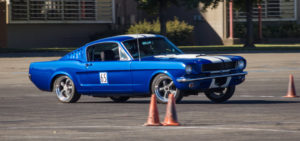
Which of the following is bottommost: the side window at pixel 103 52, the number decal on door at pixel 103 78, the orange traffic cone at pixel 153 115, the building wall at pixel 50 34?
the orange traffic cone at pixel 153 115

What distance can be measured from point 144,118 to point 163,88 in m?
2.29

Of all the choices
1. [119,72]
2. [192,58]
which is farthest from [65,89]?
[192,58]

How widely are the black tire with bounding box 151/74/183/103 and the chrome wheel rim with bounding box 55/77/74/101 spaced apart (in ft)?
7.65

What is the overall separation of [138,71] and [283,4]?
128 ft

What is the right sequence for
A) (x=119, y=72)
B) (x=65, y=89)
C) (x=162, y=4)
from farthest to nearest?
(x=162, y=4) < (x=65, y=89) < (x=119, y=72)

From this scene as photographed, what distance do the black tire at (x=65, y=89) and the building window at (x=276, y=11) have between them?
36577 millimetres

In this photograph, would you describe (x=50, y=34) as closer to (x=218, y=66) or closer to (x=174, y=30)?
(x=174, y=30)

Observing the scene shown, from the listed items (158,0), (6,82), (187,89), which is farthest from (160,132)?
(158,0)

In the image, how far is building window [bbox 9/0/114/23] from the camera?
151 feet

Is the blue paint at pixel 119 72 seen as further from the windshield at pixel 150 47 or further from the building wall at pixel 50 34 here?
the building wall at pixel 50 34

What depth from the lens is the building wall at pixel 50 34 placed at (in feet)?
152

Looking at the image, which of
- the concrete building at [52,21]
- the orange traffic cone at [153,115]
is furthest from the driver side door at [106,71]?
the concrete building at [52,21]

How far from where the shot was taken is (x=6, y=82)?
22875mm

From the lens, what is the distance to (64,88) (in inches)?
615
